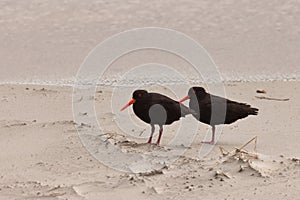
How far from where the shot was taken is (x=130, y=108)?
6383mm

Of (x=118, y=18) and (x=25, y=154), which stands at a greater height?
(x=118, y=18)

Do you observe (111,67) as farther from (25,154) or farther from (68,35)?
(25,154)

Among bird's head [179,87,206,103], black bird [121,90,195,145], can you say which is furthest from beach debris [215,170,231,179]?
bird's head [179,87,206,103]

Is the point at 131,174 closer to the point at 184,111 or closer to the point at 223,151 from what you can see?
the point at 223,151

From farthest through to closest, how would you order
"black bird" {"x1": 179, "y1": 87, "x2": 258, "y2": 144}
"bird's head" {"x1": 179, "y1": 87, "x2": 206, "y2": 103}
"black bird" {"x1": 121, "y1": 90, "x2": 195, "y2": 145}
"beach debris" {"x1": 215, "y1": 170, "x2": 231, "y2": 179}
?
1. "bird's head" {"x1": 179, "y1": 87, "x2": 206, "y2": 103}
2. "black bird" {"x1": 179, "y1": 87, "x2": 258, "y2": 144}
3. "black bird" {"x1": 121, "y1": 90, "x2": 195, "y2": 145}
4. "beach debris" {"x1": 215, "y1": 170, "x2": 231, "y2": 179}

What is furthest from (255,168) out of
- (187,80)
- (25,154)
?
(187,80)

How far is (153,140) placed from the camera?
545 centimetres

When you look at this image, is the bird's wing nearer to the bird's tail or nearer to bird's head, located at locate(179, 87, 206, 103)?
the bird's tail

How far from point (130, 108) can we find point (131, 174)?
6.38ft

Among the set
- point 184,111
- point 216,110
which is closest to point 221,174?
point 184,111

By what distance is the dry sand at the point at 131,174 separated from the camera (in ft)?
13.8

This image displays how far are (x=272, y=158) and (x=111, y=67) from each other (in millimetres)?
4125

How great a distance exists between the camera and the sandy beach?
4.32 m

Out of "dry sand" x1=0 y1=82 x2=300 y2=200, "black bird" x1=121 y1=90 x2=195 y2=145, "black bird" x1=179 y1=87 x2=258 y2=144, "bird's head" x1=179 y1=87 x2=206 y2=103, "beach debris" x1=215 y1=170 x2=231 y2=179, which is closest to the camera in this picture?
"dry sand" x1=0 y1=82 x2=300 y2=200
